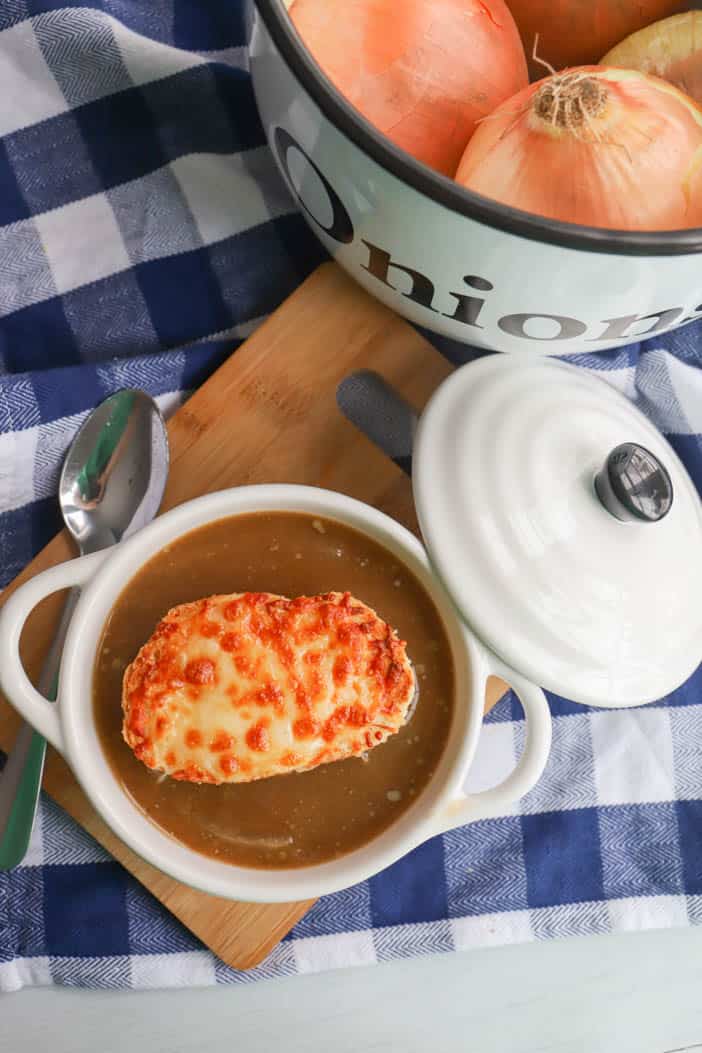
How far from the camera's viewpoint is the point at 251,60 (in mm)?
761

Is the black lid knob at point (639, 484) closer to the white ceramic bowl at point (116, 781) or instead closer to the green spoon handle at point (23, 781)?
the white ceramic bowl at point (116, 781)

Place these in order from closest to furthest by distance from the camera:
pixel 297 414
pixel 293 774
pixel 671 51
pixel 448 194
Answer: pixel 448 194, pixel 671 51, pixel 293 774, pixel 297 414

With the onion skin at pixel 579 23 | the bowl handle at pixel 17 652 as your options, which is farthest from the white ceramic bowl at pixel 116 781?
the onion skin at pixel 579 23

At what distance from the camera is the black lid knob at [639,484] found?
2.76 feet

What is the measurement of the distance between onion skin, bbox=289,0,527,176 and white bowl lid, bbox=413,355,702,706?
0.82ft

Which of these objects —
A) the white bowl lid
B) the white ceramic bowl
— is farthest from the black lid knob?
the white ceramic bowl

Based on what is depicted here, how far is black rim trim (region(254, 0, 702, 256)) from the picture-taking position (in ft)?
2.13

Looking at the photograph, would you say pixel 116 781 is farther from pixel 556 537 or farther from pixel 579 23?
pixel 579 23

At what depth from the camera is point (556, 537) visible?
88 cm

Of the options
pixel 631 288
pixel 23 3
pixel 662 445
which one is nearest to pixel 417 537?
pixel 662 445

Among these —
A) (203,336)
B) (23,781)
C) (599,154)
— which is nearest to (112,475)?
(203,336)

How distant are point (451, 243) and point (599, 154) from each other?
13cm

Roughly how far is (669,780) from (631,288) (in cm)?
56

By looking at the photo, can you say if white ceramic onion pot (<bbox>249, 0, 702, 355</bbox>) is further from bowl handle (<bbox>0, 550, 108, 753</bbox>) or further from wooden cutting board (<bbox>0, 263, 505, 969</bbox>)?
bowl handle (<bbox>0, 550, 108, 753</bbox>)
